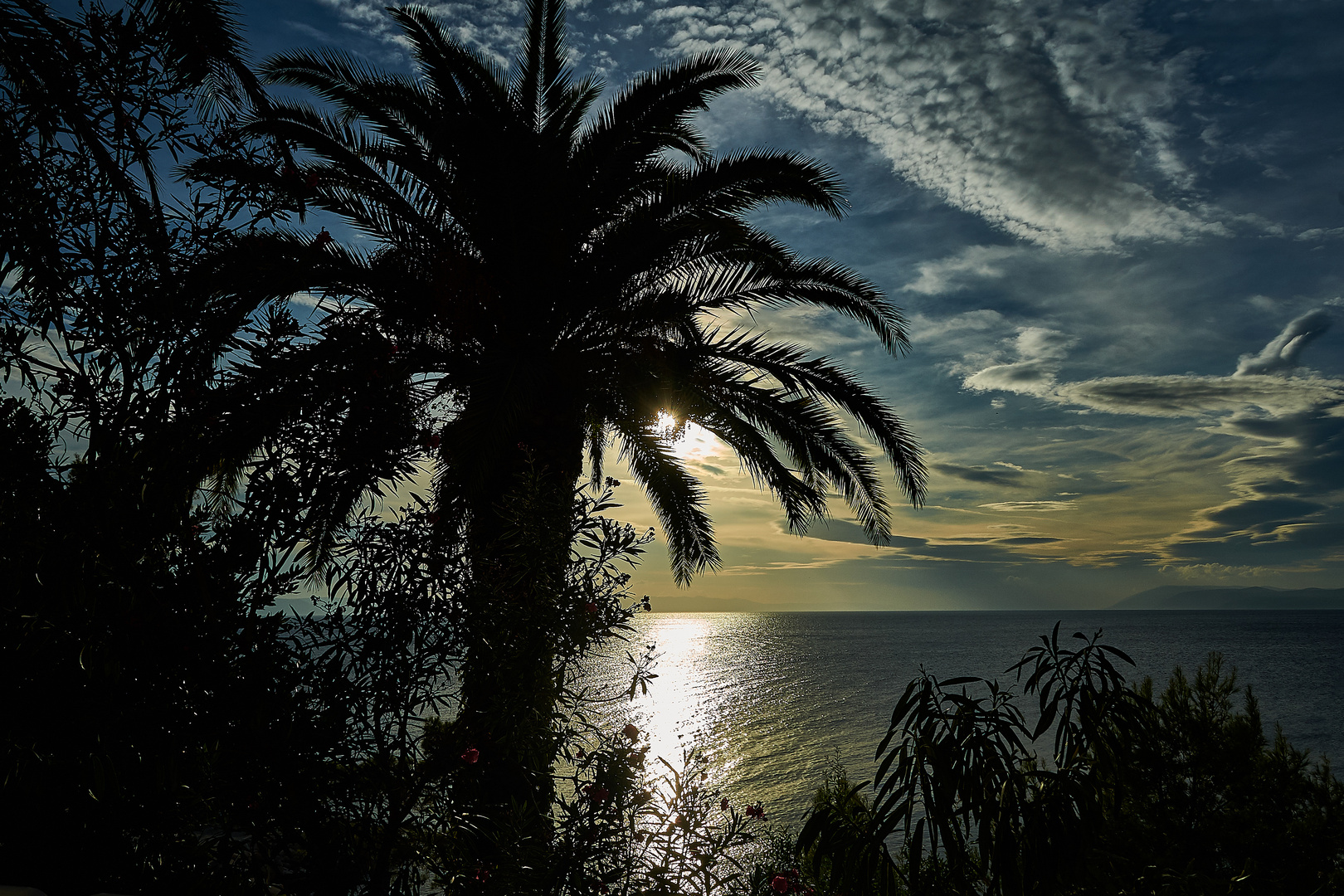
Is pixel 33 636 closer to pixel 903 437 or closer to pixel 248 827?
pixel 248 827

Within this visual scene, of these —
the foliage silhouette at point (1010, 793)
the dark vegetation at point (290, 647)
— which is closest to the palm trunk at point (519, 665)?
the dark vegetation at point (290, 647)

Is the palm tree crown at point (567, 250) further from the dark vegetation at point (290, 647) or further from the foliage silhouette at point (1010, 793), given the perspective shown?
the foliage silhouette at point (1010, 793)

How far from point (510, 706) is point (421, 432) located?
6.22ft

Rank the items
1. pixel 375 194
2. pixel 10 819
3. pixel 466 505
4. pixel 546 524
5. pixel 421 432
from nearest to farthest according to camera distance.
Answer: pixel 10 819 → pixel 546 524 → pixel 421 432 → pixel 466 505 → pixel 375 194

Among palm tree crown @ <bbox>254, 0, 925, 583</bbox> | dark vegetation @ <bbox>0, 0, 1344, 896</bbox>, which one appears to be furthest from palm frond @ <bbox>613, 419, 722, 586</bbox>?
dark vegetation @ <bbox>0, 0, 1344, 896</bbox>

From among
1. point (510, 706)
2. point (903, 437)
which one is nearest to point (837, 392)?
point (903, 437)

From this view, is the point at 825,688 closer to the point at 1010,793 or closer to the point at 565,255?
the point at 565,255

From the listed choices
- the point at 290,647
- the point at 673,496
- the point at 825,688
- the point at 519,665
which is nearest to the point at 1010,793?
the point at 519,665

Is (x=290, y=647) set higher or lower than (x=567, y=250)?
lower

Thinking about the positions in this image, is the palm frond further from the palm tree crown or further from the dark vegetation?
the dark vegetation

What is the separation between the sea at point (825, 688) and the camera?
2975 cm

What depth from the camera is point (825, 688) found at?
56.2m

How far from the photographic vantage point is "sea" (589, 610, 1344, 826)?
97.6ft

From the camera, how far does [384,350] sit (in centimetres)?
471
